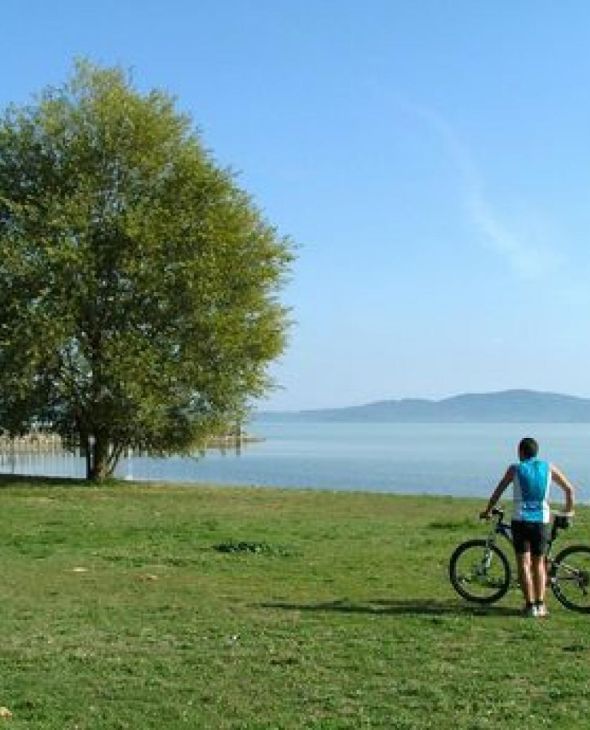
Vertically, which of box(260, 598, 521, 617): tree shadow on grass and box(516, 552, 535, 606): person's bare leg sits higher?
box(516, 552, 535, 606): person's bare leg

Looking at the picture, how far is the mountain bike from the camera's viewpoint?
12312mm

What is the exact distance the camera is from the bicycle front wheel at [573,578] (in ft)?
40.3

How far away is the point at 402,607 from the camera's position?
485 inches

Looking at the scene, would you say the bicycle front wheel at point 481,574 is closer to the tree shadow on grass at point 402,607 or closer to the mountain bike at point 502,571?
the mountain bike at point 502,571

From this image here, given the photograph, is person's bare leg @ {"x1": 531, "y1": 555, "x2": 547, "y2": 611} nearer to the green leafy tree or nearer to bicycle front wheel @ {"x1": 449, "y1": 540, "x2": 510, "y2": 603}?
bicycle front wheel @ {"x1": 449, "y1": 540, "x2": 510, "y2": 603}

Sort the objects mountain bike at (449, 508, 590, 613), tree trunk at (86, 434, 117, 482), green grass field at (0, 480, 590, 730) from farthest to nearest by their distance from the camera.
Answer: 1. tree trunk at (86, 434, 117, 482)
2. mountain bike at (449, 508, 590, 613)
3. green grass field at (0, 480, 590, 730)

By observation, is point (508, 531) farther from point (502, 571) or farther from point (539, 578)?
point (539, 578)

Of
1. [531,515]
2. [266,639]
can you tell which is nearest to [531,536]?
[531,515]

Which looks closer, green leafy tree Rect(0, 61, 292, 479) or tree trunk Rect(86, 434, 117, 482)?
green leafy tree Rect(0, 61, 292, 479)

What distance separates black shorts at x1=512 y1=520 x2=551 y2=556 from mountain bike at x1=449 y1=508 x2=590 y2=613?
→ 0.52ft

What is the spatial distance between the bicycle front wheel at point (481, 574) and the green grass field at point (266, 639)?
9.5 inches

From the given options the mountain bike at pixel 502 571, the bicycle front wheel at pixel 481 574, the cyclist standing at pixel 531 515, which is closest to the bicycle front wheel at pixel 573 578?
the mountain bike at pixel 502 571

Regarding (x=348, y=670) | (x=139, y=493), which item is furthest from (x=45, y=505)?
(x=348, y=670)

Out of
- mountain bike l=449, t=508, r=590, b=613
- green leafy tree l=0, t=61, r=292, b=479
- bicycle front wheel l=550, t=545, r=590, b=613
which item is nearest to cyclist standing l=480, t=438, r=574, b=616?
mountain bike l=449, t=508, r=590, b=613
